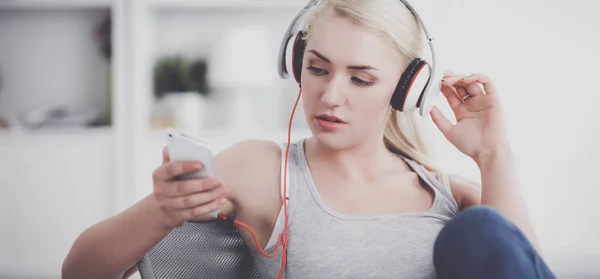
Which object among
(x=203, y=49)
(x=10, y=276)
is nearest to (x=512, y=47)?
(x=203, y=49)

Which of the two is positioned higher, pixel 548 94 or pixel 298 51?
pixel 298 51

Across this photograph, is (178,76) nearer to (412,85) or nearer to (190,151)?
(412,85)

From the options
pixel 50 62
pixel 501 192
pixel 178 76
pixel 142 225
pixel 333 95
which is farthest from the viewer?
pixel 50 62

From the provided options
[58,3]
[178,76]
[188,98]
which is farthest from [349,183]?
[58,3]

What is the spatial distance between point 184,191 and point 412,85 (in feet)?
1.54

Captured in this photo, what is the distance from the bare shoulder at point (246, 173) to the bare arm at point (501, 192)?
1.27 ft

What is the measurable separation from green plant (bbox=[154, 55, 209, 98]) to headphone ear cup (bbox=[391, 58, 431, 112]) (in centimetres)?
203

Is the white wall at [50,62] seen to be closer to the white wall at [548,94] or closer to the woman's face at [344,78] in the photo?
the white wall at [548,94]

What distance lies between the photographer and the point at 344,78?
3.24 feet

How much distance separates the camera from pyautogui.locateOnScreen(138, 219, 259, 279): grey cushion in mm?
911

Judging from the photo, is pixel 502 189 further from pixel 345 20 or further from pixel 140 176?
pixel 140 176

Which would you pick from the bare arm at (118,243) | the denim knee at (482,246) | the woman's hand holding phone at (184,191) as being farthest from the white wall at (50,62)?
the denim knee at (482,246)

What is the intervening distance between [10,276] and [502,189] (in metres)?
2.52

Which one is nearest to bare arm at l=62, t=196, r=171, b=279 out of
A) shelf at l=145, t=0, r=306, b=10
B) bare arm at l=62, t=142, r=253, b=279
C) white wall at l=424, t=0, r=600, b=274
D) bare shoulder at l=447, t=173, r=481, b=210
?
bare arm at l=62, t=142, r=253, b=279
